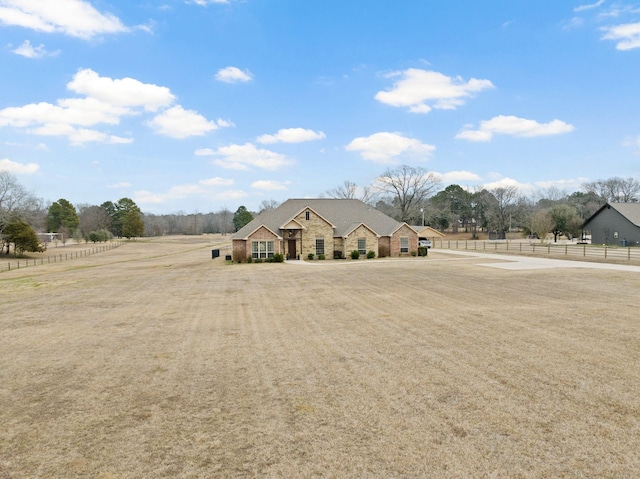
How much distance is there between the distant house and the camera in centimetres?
5073

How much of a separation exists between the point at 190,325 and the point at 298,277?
13.1 metres

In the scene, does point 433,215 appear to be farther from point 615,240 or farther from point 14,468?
point 14,468

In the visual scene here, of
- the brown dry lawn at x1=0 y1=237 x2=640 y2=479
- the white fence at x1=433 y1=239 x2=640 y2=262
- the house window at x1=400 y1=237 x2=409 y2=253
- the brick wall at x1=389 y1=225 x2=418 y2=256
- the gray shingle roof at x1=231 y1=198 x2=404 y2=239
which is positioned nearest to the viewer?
the brown dry lawn at x1=0 y1=237 x2=640 y2=479

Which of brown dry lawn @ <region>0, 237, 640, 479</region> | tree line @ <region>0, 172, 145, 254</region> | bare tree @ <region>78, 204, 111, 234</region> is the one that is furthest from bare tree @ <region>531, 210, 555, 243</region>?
bare tree @ <region>78, 204, 111, 234</region>

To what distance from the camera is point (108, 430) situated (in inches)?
241

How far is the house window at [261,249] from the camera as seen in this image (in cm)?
3884

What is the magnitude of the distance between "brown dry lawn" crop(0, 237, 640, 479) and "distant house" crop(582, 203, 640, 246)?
44.6 m

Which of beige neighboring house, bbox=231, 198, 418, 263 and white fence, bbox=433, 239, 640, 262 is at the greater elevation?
beige neighboring house, bbox=231, 198, 418, 263

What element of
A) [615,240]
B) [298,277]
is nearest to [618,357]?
[298,277]

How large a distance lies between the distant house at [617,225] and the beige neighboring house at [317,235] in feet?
99.6

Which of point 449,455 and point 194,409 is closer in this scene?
point 449,455

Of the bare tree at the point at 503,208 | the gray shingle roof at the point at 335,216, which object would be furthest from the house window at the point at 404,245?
the bare tree at the point at 503,208

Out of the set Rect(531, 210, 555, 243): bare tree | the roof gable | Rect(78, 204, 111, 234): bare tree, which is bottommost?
Rect(531, 210, 555, 243): bare tree

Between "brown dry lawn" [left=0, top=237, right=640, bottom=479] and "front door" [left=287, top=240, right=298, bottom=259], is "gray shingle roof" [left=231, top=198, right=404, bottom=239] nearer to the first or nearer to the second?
"front door" [left=287, top=240, right=298, bottom=259]
